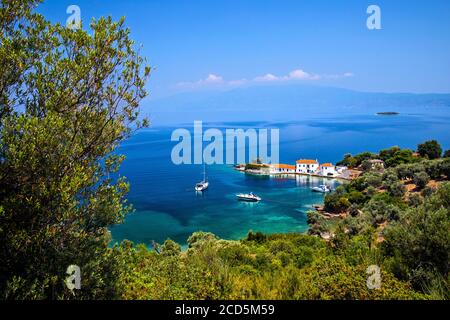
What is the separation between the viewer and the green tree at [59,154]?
13.9 feet

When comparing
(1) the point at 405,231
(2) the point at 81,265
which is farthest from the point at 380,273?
(2) the point at 81,265

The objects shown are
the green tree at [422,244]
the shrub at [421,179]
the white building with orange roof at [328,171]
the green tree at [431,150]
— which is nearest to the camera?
the green tree at [422,244]

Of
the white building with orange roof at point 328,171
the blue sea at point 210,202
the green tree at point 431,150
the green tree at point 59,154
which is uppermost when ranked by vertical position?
the green tree at point 59,154

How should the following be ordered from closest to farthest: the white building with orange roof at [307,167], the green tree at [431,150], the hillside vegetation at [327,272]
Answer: the hillside vegetation at [327,272] → the green tree at [431,150] → the white building with orange roof at [307,167]

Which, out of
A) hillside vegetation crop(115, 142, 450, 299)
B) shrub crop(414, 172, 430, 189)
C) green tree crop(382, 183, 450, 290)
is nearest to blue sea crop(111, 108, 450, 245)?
shrub crop(414, 172, 430, 189)

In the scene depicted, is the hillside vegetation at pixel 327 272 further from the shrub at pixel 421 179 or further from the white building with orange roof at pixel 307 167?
the white building with orange roof at pixel 307 167

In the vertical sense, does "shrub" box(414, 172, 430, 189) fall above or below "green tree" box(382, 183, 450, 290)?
below

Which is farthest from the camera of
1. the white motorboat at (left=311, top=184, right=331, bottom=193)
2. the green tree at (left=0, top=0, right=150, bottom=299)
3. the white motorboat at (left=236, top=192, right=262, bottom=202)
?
the white motorboat at (left=311, top=184, right=331, bottom=193)

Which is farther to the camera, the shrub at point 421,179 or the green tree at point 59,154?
the shrub at point 421,179

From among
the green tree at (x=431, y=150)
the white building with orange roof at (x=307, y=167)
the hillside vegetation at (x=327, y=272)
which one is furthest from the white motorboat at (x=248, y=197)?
the hillside vegetation at (x=327, y=272)

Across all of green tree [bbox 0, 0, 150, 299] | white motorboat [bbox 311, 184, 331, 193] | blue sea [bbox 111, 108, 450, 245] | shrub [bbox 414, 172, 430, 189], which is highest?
green tree [bbox 0, 0, 150, 299]

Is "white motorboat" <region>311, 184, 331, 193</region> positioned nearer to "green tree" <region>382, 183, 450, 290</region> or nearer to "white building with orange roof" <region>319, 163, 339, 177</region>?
"white building with orange roof" <region>319, 163, 339, 177</region>

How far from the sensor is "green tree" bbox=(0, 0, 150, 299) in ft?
13.9

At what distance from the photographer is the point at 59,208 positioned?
4.45 m
